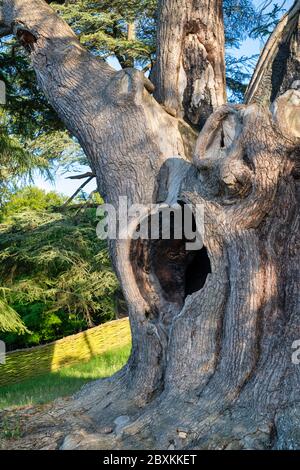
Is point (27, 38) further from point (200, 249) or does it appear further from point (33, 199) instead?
point (33, 199)

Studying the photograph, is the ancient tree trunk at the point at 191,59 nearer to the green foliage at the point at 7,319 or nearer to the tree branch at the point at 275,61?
the tree branch at the point at 275,61

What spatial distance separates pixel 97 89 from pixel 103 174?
831 millimetres

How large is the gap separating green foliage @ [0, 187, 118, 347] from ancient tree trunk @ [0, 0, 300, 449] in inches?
291

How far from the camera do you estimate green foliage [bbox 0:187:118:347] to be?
13.7 m

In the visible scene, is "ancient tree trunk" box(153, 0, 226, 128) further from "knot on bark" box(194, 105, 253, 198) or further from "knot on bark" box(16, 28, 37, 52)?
"knot on bark" box(16, 28, 37, 52)

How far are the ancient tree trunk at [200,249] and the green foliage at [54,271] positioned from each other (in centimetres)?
738

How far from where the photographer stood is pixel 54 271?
53.6ft

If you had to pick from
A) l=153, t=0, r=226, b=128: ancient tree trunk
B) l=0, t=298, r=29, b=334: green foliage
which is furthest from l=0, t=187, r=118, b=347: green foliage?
l=153, t=0, r=226, b=128: ancient tree trunk

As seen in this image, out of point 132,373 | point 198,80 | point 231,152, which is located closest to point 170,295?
→ point 132,373

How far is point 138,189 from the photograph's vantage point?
4758mm

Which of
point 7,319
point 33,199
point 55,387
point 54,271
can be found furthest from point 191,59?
point 33,199

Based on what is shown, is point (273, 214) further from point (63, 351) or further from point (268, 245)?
point (63, 351)

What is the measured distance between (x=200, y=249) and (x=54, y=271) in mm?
12015

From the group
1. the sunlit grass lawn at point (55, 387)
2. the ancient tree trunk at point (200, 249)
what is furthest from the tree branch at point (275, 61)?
the sunlit grass lawn at point (55, 387)
